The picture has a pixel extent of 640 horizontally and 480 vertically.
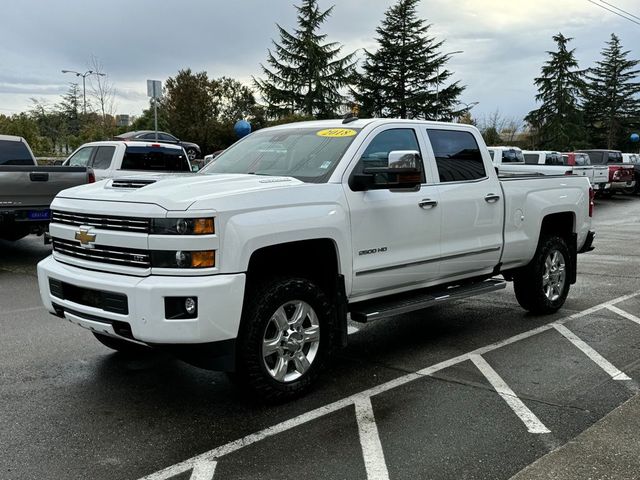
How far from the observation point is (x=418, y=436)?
393cm

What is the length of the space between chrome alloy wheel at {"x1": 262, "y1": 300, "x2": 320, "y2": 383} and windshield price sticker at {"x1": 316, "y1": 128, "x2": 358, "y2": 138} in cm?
153

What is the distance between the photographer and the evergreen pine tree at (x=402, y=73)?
173 ft

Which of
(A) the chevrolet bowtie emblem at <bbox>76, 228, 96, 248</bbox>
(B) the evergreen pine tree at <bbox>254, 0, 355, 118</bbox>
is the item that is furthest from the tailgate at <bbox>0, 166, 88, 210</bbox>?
(B) the evergreen pine tree at <bbox>254, 0, 355, 118</bbox>

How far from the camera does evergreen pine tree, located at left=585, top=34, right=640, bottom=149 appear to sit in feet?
231

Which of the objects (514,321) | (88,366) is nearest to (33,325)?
(88,366)

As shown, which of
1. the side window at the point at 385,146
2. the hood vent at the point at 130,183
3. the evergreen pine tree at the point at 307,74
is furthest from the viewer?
the evergreen pine tree at the point at 307,74

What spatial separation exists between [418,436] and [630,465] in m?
1.16

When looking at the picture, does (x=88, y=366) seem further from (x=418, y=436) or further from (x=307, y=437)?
(x=418, y=436)

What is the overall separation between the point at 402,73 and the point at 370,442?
5207 centimetres

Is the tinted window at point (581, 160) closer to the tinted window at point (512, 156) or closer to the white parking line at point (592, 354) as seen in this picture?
the tinted window at point (512, 156)

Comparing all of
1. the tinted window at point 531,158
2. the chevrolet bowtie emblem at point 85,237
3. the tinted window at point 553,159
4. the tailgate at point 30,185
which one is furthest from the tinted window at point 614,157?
the chevrolet bowtie emblem at point 85,237

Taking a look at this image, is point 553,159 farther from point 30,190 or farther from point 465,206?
point 465,206

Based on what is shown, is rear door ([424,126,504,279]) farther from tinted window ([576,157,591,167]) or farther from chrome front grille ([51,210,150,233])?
tinted window ([576,157,591,167])

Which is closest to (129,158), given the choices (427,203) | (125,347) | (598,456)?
(125,347)
